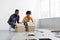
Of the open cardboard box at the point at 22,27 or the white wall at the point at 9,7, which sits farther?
the white wall at the point at 9,7

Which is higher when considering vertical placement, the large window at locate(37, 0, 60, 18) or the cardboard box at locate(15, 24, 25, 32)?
the large window at locate(37, 0, 60, 18)

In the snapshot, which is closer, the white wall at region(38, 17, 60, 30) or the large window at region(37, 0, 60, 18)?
the white wall at region(38, 17, 60, 30)

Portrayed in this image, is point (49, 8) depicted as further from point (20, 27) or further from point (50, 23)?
point (20, 27)

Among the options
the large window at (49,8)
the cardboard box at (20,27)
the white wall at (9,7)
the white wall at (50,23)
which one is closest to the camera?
the cardboard box at (20,27)

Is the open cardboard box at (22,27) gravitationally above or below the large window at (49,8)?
below

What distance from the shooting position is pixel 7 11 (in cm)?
960

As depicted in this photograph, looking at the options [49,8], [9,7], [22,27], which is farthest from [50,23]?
[22,27]

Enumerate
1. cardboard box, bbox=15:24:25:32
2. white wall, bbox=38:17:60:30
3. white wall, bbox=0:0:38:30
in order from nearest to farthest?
cardboard box, bbox=15:24:25:32, white wall, bbox=38:17:60:30, white wall, bbox=0:0:38:30

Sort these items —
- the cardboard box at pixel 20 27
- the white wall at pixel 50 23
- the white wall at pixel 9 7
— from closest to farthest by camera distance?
the cardboard box at pixel 20 27 → the white wall at pixel 50 23 → the white wall at pixel 9 7

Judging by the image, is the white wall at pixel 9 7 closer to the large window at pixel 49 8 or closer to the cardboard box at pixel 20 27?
the large window at pixel 49 8

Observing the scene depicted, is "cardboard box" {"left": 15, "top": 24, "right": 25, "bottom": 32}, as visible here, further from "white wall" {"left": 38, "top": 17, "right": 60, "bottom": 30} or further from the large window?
the large window

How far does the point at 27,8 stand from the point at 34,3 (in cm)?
67

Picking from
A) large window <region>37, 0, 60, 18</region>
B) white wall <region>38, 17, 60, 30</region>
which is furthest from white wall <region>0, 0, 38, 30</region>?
white wall <region>38, 17, 60, 30</region>

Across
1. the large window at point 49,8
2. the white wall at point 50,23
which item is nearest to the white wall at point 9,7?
the large window at point 49,8
